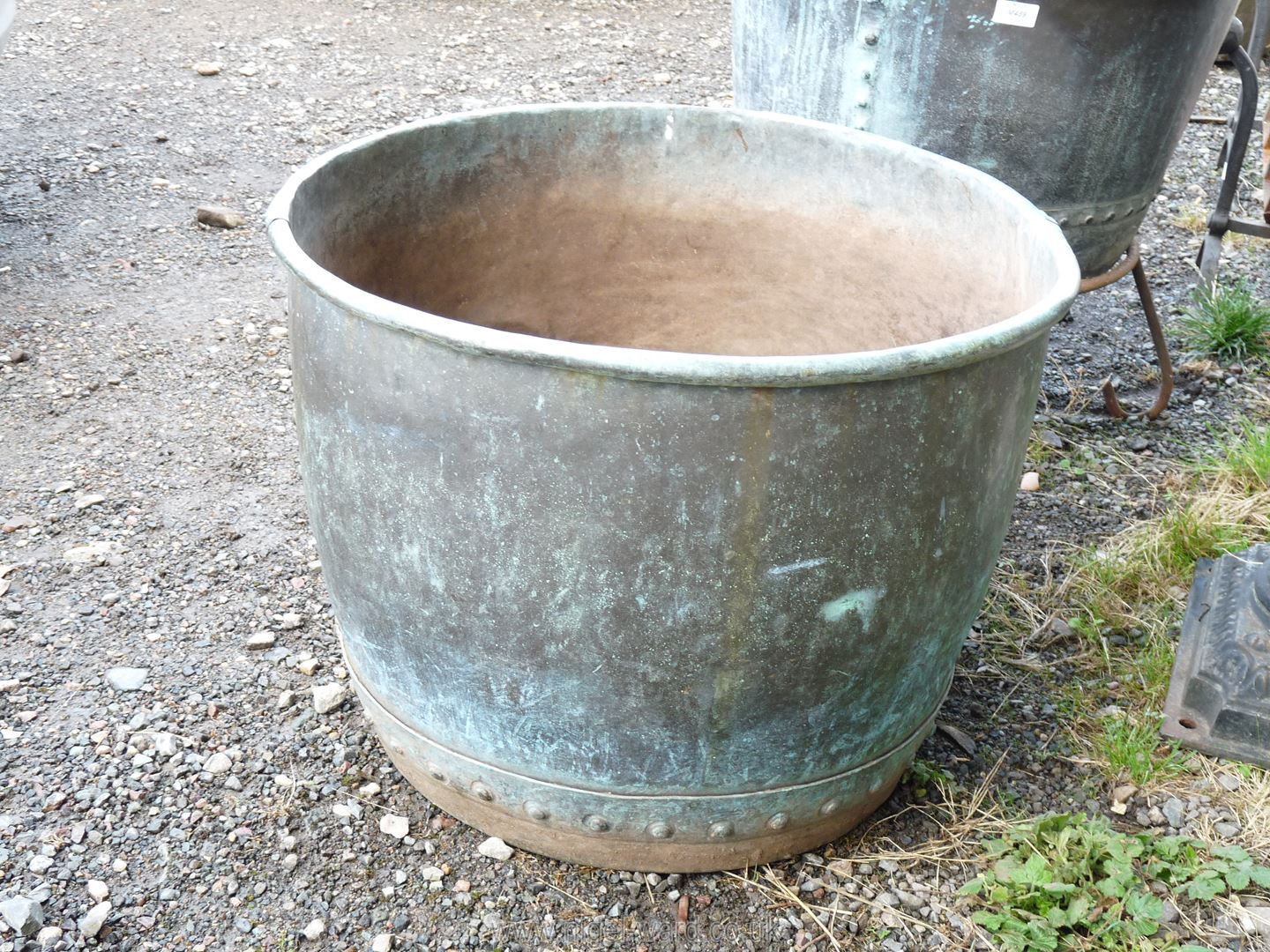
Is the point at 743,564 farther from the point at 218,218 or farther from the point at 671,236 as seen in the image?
the point at 218,218

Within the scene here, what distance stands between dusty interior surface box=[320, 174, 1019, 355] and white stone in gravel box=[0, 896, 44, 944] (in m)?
0.99

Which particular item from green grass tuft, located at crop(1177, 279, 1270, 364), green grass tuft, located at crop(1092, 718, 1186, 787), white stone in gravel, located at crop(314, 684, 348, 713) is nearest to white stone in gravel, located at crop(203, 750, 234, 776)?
white stone in gravel, located at crop(314, 684, 348, 713)

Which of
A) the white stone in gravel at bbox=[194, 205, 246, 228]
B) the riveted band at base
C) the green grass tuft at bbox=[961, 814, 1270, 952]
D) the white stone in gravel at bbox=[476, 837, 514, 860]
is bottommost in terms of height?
the white stone in gravel at bbox=[476, 837, 514, 860]

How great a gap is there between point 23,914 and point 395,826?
509 millimetres

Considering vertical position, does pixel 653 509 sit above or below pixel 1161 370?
above

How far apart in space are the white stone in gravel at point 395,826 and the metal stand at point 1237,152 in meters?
2.43

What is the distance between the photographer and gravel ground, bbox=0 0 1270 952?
1758 mm

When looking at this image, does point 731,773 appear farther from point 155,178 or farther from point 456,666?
point 155,178

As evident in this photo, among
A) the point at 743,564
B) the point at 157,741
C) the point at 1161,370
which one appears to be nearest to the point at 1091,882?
the point at 743,564

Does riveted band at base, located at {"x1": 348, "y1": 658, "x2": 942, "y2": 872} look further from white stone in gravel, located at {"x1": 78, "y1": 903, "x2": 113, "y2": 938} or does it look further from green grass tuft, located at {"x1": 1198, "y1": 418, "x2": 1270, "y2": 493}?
green grass tuft, located at {"x1": 1198, "y1": 418, "x2": 1270, "y2": 493}

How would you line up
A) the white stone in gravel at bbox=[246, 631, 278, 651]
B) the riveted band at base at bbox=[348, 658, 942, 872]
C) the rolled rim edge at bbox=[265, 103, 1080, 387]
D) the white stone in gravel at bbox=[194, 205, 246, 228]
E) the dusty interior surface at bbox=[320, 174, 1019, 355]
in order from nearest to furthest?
the rolled rim edge at bbox=[265, 103, 1080, 387]
the riveted band at base at bbox=[348, 658, 942, 872]
the dusty interior surface at bbox=[320, 174, 1019, 355]
the white stone in gravel at bbox=[246, 631, 278, 651]
the white stone in gravel at bbox=[194, 205, 246, 228]

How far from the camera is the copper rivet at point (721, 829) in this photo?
5.49 ft

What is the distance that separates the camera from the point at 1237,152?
3195mm

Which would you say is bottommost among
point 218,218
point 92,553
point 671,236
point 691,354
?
point 92,553
